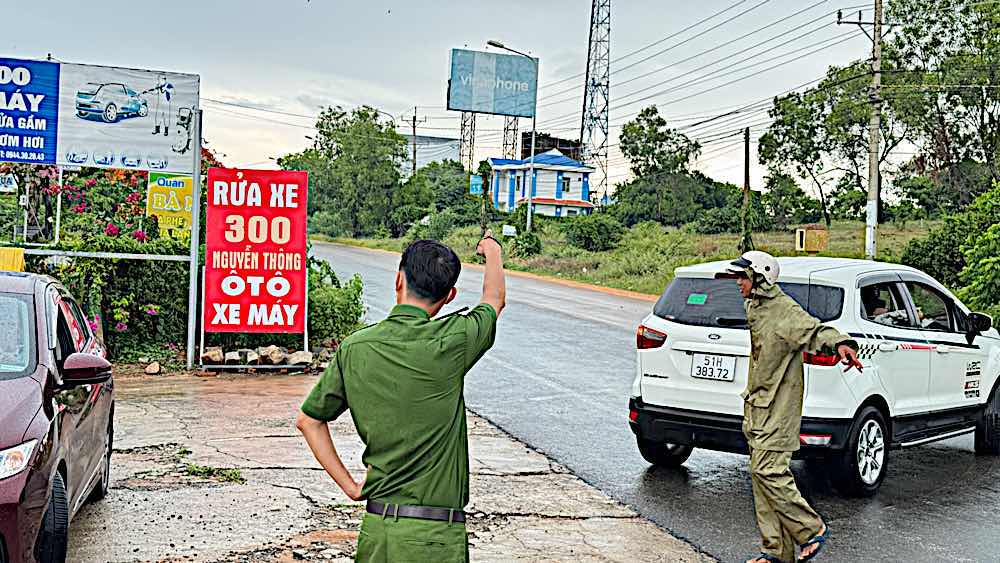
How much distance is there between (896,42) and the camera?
4384 centimetres

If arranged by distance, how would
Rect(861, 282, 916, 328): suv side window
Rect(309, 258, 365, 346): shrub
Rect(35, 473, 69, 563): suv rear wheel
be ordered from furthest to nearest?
Rect(309, 258, 365, 346): shrub
Rect(861, 282, 916, 328): suv side window
Rect(35, 473, 69, 563): suv rear wheel

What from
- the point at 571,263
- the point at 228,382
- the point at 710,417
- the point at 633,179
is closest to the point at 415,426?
the point at 710,417

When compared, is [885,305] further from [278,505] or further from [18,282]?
[18,282]

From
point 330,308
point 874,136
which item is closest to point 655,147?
point 874,136

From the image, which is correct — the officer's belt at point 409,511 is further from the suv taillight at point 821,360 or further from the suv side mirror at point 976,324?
the suv side mirror at point 976,324

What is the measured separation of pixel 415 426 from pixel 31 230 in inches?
614

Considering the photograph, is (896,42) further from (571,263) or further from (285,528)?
(285,528)

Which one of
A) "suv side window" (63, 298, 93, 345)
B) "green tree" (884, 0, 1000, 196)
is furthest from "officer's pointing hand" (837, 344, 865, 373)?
"green tree" (884, 0, 1000, 196)

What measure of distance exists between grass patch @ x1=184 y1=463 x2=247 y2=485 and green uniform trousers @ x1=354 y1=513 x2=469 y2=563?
15.7 ft

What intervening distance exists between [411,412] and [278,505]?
165 inches

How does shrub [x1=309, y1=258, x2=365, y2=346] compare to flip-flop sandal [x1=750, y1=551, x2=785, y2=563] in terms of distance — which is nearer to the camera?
flip-flop sandal [x1=750, y1=551, x2=785, y2=563]

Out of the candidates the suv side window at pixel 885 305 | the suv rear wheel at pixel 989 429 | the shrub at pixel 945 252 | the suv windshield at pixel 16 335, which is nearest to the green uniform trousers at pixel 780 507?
the suv side window at pixel 885 305

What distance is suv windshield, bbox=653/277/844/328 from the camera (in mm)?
7973

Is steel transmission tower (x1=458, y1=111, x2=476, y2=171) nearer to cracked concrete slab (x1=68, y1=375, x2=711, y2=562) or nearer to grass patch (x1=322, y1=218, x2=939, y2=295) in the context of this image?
grass patch (x1=322, y1=218, x2=939, y2=295)
